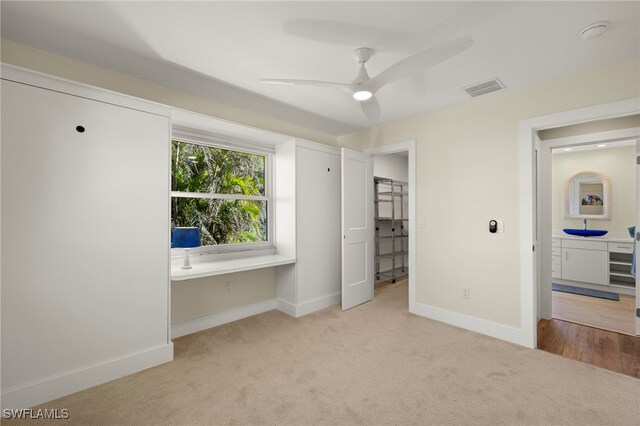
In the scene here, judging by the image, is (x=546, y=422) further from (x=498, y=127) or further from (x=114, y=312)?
(x=114, y=312)

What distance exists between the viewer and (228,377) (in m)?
2.20

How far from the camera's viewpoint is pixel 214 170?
3.37 metres

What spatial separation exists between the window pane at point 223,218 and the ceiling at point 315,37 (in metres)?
1.20

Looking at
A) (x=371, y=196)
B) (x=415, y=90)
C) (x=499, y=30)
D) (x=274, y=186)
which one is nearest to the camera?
(x=499, y=30)

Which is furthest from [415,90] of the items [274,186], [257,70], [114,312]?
[114,312]

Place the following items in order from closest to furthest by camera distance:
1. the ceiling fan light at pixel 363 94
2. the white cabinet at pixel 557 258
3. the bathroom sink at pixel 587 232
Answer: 1. the ceiling fan light at pixel 363 94
2. the bathroom sink at pixel 587 232
3. the white cabinet at pixel 557 258

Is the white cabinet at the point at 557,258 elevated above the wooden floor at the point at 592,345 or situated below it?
above

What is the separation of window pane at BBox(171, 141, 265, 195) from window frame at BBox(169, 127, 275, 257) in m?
0.06

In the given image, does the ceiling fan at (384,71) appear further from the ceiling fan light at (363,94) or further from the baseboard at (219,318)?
the baseboard at (219,318)

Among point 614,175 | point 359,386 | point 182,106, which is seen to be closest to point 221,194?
point 182,106

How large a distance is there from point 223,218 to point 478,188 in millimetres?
2829

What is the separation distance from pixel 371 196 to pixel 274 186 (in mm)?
1343

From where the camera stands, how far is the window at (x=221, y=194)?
3109mm

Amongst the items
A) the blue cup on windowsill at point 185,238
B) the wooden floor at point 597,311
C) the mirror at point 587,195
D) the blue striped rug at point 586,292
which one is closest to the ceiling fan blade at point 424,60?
the blue cup on windowsill at point 185,238
